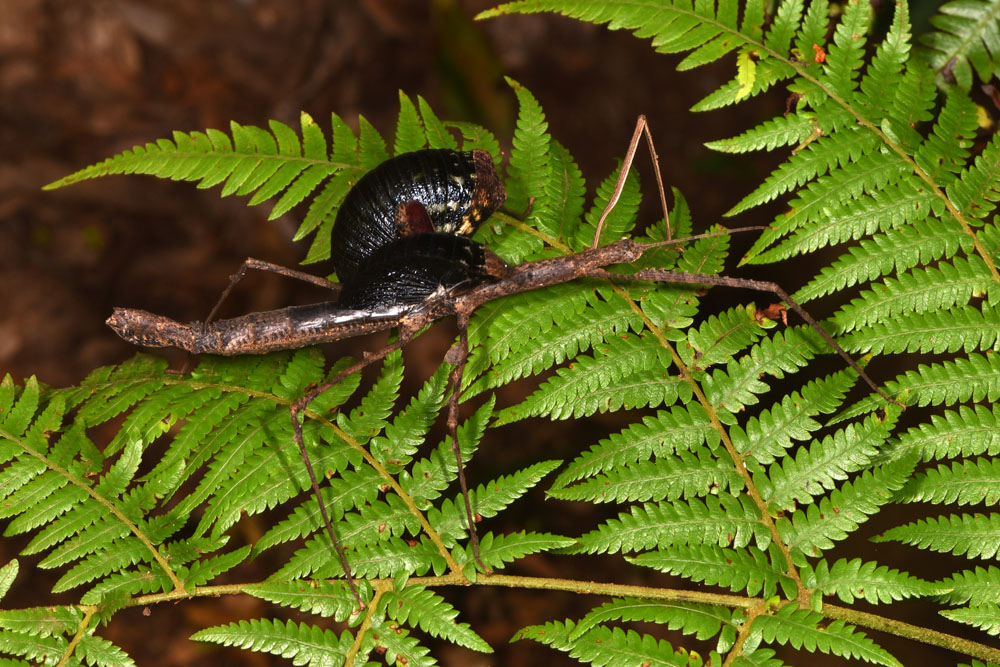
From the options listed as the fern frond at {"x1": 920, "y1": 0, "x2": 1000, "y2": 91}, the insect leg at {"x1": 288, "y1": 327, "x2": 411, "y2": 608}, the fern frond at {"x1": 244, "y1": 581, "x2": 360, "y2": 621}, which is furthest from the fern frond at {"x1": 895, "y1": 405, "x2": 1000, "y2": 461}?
the fern frond at {"x1": 244, "y1": 581, "x2": 360, "y2": 621}

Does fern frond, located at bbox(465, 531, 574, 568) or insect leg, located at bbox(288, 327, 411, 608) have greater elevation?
insect leg, located at bbox(288, 327, 411, 608)

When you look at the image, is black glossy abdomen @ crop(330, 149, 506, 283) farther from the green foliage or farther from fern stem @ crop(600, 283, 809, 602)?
fern stem @ crop(600, 283, 809, 602)

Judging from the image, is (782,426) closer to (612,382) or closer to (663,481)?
(663,481)

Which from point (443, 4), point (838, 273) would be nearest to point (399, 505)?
point (838, 273)

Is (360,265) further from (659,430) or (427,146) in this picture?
(659,430)

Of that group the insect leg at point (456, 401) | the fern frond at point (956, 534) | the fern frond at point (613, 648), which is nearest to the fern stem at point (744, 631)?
the fern frond at point (613, 648)

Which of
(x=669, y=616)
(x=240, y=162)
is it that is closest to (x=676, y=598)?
(x=669, y=616)
